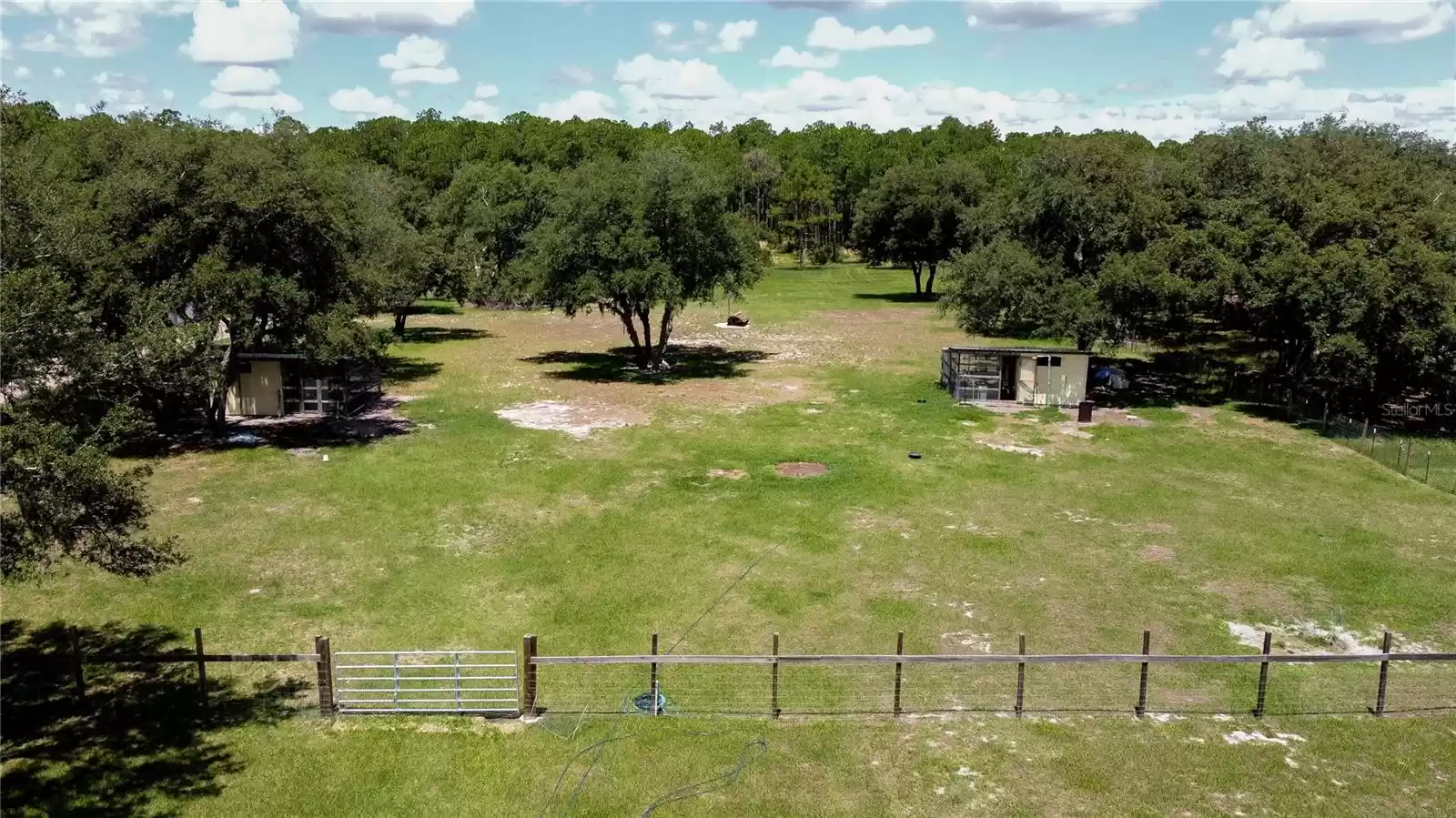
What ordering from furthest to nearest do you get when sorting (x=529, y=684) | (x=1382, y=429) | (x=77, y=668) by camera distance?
1. (x=1382, y=429)
2. (x=529, y=684)
3. (x=77, y=668)

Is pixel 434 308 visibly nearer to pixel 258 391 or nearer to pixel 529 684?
pixel 258 391

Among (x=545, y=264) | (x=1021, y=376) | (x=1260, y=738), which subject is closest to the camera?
(x=1260, y=738)

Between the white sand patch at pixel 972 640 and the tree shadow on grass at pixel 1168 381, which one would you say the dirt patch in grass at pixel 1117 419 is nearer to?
the tree shadow on grass at pixel 1168 381

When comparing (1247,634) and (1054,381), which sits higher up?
(1054,381)

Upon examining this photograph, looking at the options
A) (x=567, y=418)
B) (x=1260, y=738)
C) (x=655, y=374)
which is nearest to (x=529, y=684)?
(x=1260, y=738)

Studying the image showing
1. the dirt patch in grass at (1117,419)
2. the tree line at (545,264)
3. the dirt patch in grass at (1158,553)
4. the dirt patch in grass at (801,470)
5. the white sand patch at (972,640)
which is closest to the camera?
the tree line at (545,264)

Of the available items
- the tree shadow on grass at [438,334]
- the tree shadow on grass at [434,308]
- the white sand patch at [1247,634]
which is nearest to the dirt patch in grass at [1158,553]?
the white sand patch at [1247,634]
